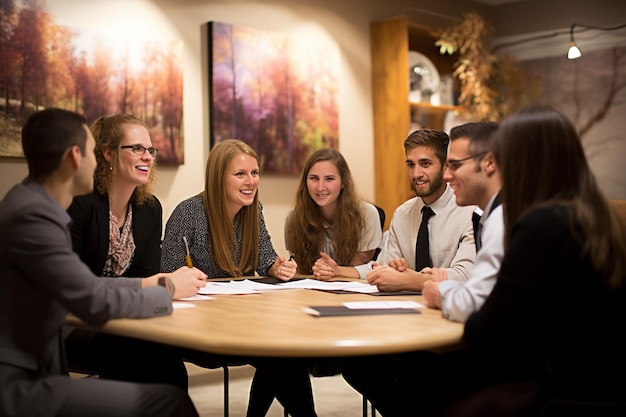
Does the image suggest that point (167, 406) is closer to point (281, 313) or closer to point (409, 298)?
point (281, 313)

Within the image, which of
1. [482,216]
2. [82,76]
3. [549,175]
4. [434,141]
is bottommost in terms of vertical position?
[482,216]

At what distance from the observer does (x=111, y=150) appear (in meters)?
3.05

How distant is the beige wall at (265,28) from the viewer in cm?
454

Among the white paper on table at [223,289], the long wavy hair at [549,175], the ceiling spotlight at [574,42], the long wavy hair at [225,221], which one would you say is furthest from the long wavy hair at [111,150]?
the ceiling spotlight at [574,42]

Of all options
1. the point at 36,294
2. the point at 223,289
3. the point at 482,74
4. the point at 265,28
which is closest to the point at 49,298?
the point at 36,294

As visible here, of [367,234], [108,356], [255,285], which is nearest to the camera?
[108,356]

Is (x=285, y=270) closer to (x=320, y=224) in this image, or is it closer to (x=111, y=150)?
(x=320, y=224)

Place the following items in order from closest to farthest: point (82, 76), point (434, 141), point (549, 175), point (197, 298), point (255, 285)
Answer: point (549, 175) < point (197, 298) < point (255, 285) < point (434, 141) < point (82, 76)

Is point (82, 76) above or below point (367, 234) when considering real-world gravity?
above

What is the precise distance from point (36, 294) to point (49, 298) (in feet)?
0.12

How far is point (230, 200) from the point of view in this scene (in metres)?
3.51

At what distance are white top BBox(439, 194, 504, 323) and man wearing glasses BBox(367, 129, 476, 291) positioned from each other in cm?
91

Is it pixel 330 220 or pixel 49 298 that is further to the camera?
pixel 330 220

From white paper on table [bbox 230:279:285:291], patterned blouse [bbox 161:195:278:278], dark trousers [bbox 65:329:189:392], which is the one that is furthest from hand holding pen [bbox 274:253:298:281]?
dark trousers [bbox 65:329:189:392]
